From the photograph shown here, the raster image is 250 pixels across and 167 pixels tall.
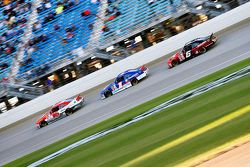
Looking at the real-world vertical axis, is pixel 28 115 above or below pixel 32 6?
below

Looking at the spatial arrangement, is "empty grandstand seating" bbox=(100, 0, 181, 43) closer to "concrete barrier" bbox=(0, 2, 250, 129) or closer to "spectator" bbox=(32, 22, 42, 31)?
"concrete barrier" bbox=(0, 2, 250, 129)

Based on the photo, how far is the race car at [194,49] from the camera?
24266mm

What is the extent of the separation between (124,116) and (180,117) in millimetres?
4856

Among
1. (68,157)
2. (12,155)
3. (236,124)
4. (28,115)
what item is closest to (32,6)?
(28,115)

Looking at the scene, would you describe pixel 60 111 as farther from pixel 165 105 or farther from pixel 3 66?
Result: pixel 165 105

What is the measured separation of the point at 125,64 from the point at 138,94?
21.0 ft

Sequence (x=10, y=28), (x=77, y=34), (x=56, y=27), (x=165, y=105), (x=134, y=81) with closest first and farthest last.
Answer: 1. (x=165, y=105)
2. (x=134, y=81)
3. (x=77, y=34)
4. (x=56, y=27)
5. (x=10, y=28)

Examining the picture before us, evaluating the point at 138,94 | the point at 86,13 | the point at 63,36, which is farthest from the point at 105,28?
the point at 138,94

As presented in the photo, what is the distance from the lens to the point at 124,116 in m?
19.1

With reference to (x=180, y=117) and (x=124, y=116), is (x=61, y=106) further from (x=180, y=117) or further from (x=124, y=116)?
(x=180, y=117)

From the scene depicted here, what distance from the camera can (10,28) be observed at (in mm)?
32344

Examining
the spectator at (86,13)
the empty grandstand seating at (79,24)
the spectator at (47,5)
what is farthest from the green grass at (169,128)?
the spectator at (47,5)

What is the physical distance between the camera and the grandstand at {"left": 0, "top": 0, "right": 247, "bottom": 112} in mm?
28859

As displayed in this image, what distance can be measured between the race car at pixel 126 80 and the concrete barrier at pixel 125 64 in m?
3.15
